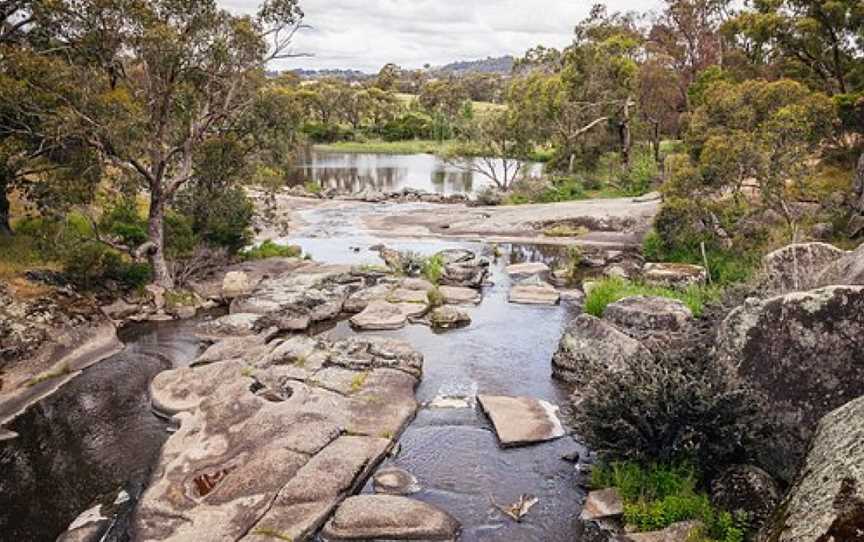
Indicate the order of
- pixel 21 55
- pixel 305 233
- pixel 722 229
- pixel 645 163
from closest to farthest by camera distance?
1. pixel 21 55
2. pixel 722 229
3. pixel 305 233
4. pixel 645 163

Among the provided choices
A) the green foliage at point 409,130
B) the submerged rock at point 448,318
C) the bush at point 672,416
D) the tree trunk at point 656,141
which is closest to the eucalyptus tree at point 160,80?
the submerged rock at point 448,318

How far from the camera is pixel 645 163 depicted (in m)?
50.7

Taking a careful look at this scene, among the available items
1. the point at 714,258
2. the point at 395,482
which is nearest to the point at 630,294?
the point at 714,258

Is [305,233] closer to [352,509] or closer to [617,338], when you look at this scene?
[617,338]

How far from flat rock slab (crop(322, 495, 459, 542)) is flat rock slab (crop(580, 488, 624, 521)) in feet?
6.77

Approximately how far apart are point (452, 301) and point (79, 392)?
40.0ft

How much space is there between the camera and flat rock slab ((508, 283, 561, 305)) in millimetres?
24328

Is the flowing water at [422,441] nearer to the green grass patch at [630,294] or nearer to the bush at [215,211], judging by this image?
the green grass patch at [630,294]

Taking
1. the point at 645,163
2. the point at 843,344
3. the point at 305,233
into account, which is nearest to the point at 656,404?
the point at 843,344

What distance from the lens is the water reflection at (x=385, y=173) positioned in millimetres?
67750

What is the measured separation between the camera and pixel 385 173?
261ft

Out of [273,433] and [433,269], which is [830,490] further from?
[433,269]

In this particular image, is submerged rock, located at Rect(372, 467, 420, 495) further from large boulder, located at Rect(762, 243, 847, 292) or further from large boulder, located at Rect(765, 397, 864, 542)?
large boulder, located at Rect(762, 243, 847, 292)

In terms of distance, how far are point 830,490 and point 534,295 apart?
18.5m
